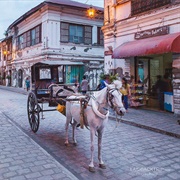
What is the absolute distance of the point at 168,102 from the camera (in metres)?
10.0

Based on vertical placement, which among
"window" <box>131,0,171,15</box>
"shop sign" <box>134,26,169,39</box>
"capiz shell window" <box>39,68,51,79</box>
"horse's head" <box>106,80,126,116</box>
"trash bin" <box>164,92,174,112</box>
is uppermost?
"window" <box>131,0,171,15</box>

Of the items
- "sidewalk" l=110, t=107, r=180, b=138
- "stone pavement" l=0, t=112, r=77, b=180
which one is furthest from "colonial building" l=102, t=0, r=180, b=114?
"stone pavement" l=0, t=112, r=77, b=180

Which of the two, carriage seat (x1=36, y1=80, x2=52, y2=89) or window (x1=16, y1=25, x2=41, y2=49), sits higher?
window (x1=16, y1=25, x2=41, y2=49)

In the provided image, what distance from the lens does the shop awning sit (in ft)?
27.2

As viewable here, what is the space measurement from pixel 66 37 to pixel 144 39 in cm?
1127

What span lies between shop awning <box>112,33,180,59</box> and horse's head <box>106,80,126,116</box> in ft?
16.2

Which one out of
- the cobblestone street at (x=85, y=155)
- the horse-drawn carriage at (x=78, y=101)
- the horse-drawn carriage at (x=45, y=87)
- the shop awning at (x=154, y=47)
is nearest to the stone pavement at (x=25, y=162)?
the cobblestone street at (x=85, y=155)

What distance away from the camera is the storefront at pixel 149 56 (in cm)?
850

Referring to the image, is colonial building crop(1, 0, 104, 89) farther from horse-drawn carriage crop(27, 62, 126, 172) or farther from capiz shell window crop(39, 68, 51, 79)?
horse-drawn carriage crop(27, 62, 126, 172)

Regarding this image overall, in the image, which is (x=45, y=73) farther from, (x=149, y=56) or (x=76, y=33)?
(x=76, y=33)

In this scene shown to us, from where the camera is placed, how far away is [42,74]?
8391 millimetres

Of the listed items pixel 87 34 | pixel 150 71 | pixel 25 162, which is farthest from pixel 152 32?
pixel 87 34

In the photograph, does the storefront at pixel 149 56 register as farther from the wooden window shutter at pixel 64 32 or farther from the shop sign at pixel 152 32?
the wooden window shutter at pixel 64 32

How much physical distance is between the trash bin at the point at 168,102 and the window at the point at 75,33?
12.6 m
